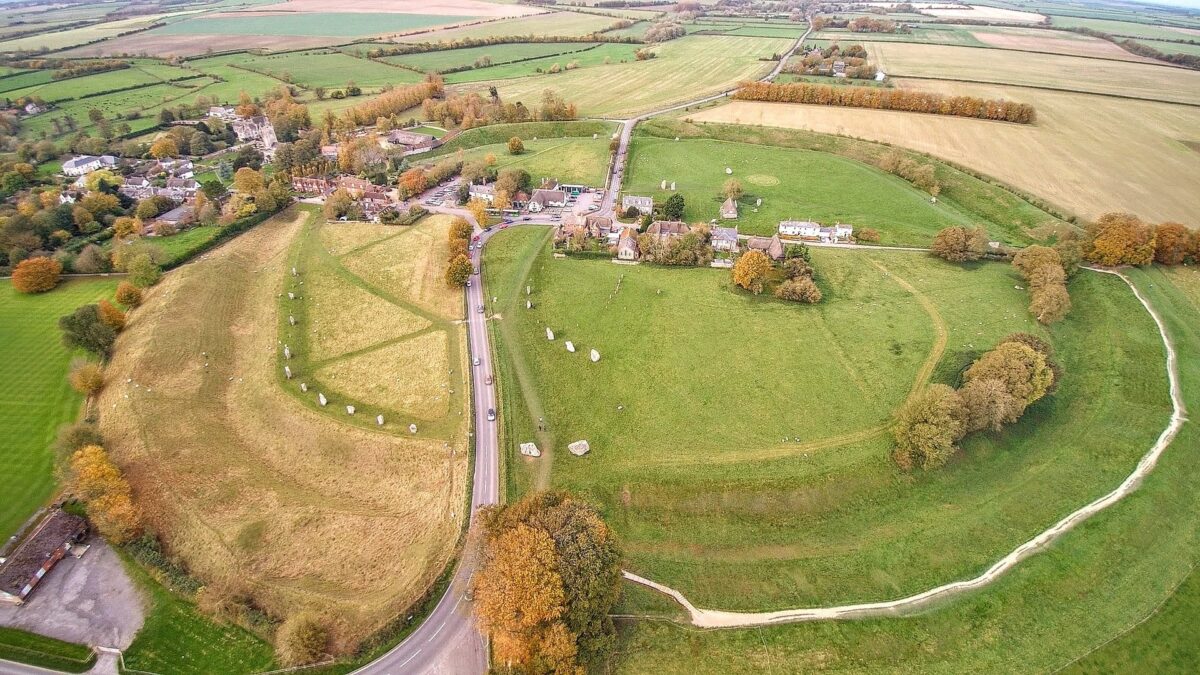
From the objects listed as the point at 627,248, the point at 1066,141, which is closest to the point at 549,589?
the point at 627,248

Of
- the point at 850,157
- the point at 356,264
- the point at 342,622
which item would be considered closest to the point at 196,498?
the point at 342,622

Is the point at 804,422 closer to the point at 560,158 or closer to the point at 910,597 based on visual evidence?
the point at 910,597

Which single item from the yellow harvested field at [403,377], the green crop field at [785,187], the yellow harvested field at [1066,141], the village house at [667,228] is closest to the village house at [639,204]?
the green crop field at [785,187]

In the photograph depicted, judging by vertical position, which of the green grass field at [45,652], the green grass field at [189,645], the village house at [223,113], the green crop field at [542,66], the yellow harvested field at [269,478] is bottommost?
the green grass field at [189,645]

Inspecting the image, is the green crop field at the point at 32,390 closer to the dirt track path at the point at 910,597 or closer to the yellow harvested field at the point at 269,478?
the yellow harvested field at the point at 269,478

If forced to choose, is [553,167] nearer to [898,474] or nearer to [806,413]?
[806,413]

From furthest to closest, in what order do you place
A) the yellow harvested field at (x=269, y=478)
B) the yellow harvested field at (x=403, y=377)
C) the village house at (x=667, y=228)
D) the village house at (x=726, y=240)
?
the village house at (x=667, y=228), the village house at (x=726, y=240), the yellow harvested field at (x=403, y=377), the yellow harvested field at (x=269, y=478)

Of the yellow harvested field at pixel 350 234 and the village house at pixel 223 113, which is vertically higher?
the village house at pixel 223 113

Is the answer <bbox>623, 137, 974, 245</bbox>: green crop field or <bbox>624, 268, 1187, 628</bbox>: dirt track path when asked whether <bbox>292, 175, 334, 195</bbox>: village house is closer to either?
<bbox>623, 137, 974, 245</bbox>: green crop field
